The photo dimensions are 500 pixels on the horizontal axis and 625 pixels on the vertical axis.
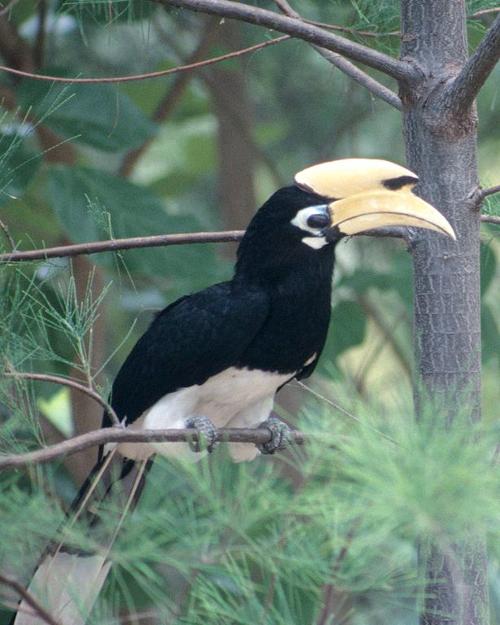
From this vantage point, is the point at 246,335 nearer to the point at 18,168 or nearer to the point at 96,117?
the point at 18,168

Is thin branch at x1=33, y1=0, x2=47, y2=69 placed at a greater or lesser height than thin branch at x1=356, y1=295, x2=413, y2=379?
greater

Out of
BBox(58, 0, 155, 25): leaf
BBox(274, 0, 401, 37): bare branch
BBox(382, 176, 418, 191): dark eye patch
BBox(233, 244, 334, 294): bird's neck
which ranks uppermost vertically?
BBox(58, 0, 155, 25): leaf

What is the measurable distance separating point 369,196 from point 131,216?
646 millimetres

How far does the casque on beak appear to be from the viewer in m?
1.33

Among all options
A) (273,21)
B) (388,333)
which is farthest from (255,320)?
(388,333)

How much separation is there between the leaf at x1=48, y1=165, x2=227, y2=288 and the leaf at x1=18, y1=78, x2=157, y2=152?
62 millimetres

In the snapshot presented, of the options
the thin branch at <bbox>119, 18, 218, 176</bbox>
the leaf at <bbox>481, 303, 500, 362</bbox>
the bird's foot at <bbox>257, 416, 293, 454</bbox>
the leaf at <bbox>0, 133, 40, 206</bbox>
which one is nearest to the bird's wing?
the bird's foot at <bbox>257, 416, 293, 454</bbox>

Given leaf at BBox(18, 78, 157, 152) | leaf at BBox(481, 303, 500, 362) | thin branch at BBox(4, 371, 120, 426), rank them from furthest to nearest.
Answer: leaf at BBox(481, 303, 500, 362), leaf at BBox(18, 78, 157, 152), thin branch at BBox(4, 371, 120, 426)

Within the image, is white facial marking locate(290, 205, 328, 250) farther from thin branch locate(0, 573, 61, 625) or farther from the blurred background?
thin branch locate(0, 573, 61, 625)

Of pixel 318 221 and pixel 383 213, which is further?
pixel 318 221

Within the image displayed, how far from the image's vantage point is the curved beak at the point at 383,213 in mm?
1312

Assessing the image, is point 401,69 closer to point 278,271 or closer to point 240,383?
point 278,271

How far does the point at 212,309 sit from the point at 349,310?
1.81 feet

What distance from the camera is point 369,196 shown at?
1.47 m
